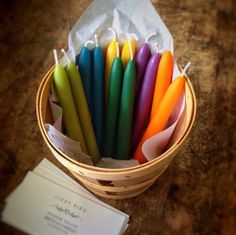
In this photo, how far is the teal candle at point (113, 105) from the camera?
43cm

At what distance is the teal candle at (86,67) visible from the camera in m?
0.43

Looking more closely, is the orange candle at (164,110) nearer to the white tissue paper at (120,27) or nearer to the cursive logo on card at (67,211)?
the white tissue paper at (120,27)

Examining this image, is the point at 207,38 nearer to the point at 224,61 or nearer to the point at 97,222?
the point at 224,61

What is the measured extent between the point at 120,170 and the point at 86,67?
0.54 ft

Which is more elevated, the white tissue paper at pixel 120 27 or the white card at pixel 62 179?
the white tissue paper at pixel 120 27

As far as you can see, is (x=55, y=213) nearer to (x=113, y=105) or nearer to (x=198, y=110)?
(x=113, y=105)

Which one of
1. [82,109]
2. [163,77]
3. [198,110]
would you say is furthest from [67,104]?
[198,110]

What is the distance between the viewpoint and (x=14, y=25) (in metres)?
0.69

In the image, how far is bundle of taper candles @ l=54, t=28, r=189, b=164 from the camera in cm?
41

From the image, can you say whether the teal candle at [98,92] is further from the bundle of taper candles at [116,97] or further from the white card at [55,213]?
the white card at [55,213]

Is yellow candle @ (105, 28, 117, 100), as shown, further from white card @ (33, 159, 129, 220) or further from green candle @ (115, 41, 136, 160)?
white card @ (33, 159, 129, 220)

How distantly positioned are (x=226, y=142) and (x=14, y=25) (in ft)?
1.62

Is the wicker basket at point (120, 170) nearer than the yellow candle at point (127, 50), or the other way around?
the wicker basket at point (120, 170)

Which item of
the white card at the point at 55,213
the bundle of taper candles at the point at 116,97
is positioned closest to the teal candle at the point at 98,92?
the bundle of taper candles at the point at 116,97
